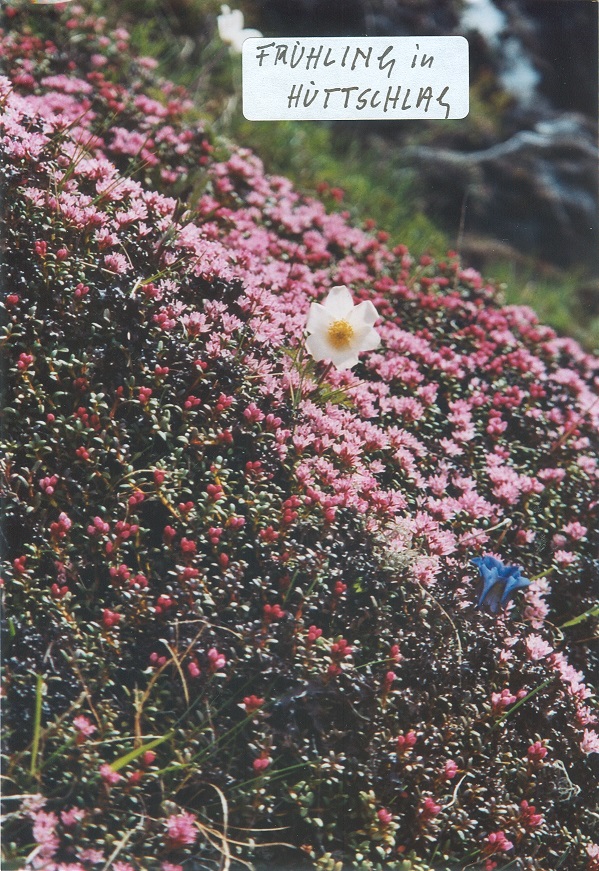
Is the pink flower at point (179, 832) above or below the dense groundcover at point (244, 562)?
below

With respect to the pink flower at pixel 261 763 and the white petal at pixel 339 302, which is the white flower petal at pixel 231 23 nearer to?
the white petal at pixel 339 302

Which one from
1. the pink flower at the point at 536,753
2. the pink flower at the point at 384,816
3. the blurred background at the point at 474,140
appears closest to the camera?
the pink flower at the point at 384,816

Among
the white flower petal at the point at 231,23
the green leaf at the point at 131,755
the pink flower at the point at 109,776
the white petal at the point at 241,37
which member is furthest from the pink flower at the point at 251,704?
the white flower petal at the point at 231,23

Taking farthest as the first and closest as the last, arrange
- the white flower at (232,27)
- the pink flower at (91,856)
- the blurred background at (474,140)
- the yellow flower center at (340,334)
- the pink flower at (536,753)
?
the white flower at (232,27) < the blurred background at (474,140) < the yellow flower center at (340,334) < the pink flower at (536,753) < the pink flower at (91,856)

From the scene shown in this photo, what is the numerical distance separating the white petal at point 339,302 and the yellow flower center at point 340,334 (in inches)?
1.1

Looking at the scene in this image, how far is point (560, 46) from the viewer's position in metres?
2.02

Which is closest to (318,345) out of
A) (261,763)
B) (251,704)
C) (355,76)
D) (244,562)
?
(244,562)

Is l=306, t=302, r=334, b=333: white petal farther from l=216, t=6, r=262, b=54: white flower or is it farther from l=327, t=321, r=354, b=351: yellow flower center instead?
l=216, t=6, r=262, b=54: white flower

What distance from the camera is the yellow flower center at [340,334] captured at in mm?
1853

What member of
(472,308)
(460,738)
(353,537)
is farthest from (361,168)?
(460,738)

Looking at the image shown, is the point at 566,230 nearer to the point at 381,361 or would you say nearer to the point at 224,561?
the point at 381,361

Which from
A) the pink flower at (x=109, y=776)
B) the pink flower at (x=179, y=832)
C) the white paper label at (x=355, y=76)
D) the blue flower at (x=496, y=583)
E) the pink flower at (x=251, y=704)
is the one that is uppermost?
the white paper label at (x=355, y=76)

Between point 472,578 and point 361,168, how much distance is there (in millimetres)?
1336

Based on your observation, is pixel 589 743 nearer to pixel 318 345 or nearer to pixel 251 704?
pixel 251 704
